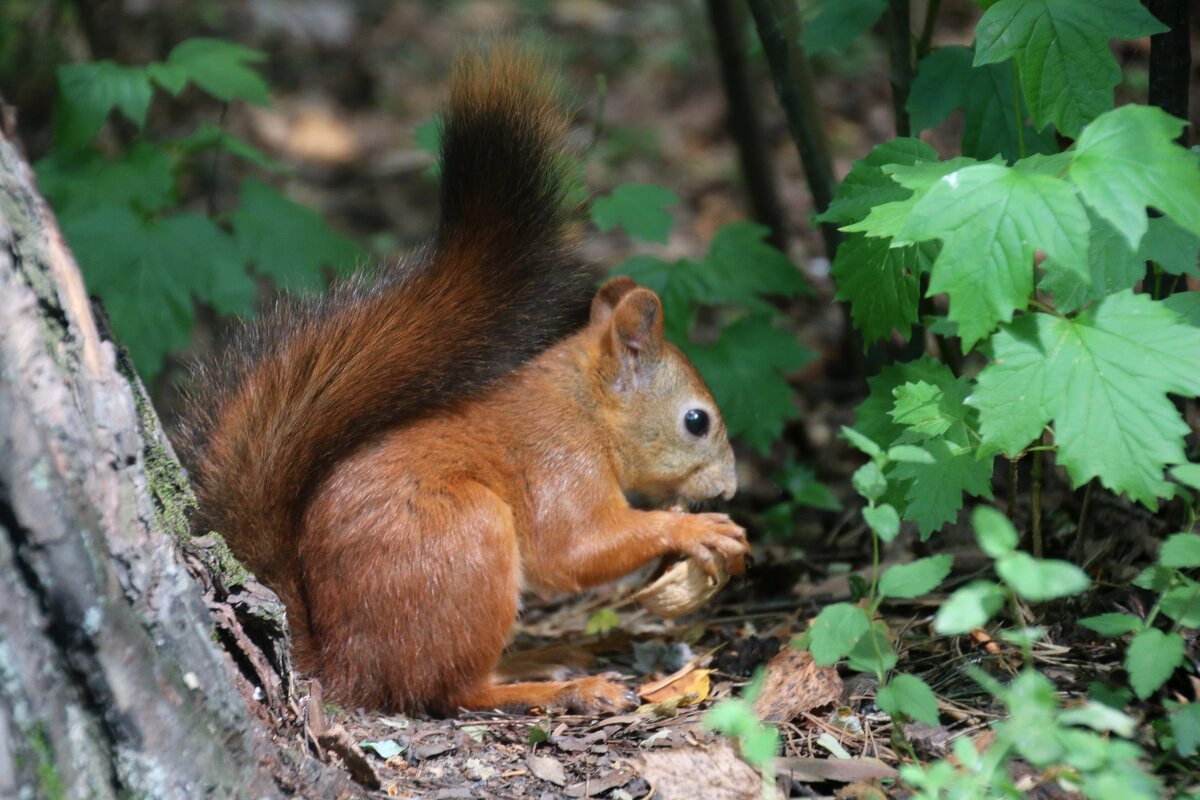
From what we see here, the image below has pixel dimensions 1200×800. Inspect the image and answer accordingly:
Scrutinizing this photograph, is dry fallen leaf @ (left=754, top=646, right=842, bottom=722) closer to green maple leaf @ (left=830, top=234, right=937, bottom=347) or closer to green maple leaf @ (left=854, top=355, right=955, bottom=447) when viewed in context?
green maple leaf @ (left=854, top=355, right=955, bottom=447)

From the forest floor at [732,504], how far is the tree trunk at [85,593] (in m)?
0.47

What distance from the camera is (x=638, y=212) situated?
3.38 metres

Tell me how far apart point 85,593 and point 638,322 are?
5.54ft

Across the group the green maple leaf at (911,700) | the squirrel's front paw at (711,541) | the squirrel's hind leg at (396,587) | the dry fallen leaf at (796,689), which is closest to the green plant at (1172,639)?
the green maple leaf at (911,700)

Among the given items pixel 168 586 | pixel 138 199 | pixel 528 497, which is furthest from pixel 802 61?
pixel 168 586

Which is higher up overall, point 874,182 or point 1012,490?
point 874,182

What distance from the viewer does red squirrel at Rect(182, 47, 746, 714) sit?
8.45ft

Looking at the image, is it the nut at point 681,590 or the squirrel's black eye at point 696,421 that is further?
the squirrel's black eye at point 696,421

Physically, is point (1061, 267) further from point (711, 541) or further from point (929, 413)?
point (711, 541)

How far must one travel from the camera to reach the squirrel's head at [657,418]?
3.06 m

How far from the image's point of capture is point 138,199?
143 inches

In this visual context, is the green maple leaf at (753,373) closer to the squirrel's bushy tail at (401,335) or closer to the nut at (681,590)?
the nut at (681,590)

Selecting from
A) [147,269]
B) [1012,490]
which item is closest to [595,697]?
[1012,490]

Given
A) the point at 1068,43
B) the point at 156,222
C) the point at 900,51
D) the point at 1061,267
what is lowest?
the point at 1061,267
